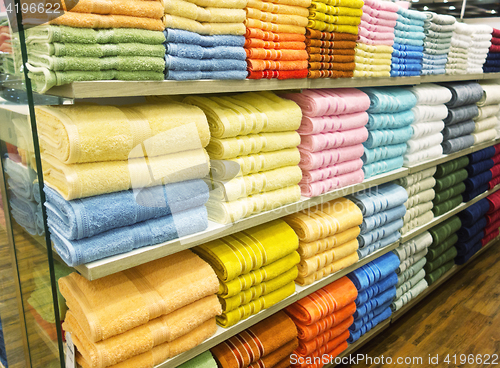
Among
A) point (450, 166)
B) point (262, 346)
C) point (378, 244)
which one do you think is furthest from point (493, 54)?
point (262, 346)

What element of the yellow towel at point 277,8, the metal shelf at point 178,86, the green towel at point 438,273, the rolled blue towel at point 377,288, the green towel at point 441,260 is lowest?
the green towel at point 438,273

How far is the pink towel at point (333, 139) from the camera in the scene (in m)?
1.65

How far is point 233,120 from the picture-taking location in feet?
4.26

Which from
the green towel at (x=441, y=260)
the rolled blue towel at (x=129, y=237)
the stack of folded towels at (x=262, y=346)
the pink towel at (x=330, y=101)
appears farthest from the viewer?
the green towel at (x=441, y=260)

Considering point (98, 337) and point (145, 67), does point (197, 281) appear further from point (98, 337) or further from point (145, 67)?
point (145, 67)

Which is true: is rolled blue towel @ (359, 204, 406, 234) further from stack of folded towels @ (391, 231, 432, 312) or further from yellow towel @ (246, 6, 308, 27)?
yellow towel @ (246, 6, 308, 27)

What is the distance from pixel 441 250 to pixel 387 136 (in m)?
1.31

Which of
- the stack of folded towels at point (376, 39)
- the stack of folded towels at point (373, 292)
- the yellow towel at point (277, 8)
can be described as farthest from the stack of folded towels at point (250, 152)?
the stack of folded towels at point (373, 292)

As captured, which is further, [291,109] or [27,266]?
[291,109]

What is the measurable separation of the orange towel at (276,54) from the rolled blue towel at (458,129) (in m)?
1.60

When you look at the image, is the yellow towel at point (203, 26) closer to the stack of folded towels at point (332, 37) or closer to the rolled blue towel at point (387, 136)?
the stack of folded towels at point (332, 37)

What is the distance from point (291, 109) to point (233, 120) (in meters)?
0.31

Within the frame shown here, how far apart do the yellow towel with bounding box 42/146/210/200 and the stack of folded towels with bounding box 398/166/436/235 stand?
164 cm

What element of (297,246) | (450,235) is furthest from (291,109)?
(450,235)
